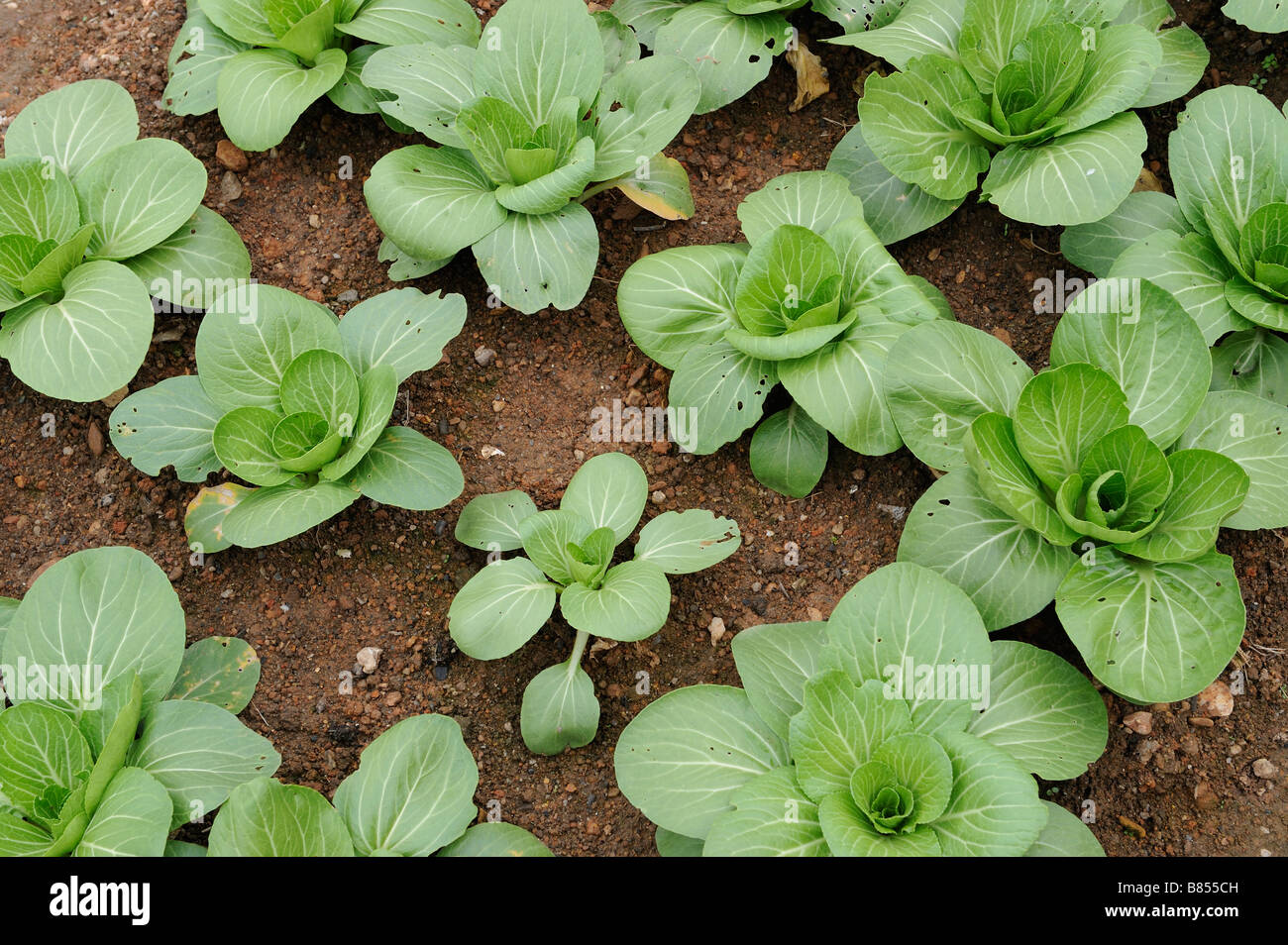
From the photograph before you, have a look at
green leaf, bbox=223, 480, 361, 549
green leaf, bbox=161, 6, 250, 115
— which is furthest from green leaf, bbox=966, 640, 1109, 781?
green leaf, bbox=161, 6, 250, 115

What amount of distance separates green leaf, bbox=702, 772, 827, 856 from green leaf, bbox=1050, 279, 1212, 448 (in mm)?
1713

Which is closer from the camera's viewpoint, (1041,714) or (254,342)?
(1041,714)

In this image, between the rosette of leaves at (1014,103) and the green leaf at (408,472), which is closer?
the green leaf at (408,472)

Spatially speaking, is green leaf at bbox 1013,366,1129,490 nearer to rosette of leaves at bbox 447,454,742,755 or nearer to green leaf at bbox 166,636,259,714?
rosette of leaves at bbox 447,454,742,755

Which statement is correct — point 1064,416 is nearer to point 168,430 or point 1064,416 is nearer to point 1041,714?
point 1041,714

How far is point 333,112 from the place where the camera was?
15.7ft

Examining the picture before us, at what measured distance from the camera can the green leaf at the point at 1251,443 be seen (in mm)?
3490

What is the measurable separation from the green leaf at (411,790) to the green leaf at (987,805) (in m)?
1.46

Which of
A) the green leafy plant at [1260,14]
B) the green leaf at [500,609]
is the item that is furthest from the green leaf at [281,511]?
the green leafy plant at [1260,14]

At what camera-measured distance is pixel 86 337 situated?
3928 millimetres

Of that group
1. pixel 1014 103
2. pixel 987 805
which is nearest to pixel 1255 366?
pixel 1014 103

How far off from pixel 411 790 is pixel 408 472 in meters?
1.11

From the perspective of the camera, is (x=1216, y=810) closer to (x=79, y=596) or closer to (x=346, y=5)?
(x=79, y=596)

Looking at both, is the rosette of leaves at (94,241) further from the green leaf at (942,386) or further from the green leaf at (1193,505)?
the green leaf at (1193,505)
